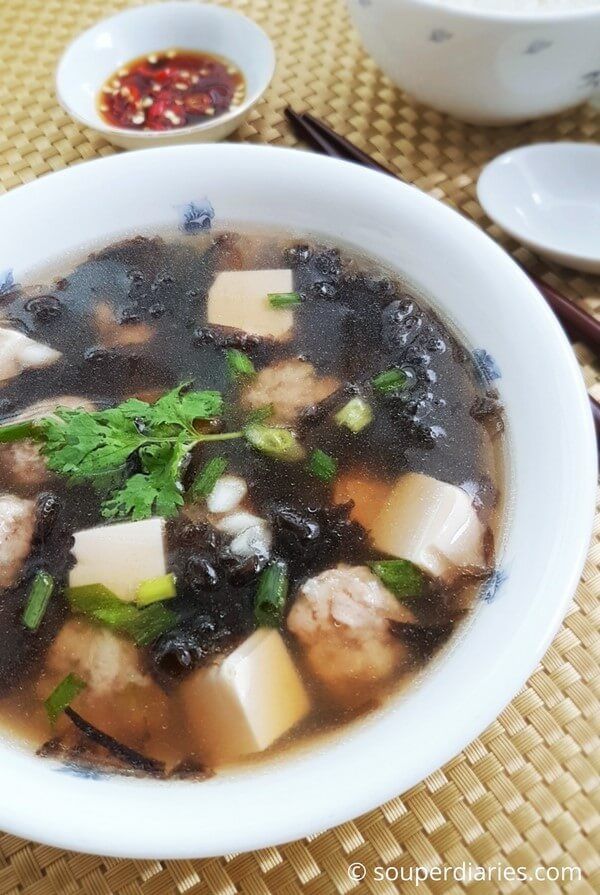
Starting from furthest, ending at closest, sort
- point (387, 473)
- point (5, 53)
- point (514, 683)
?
1. point (5, 53)
2. point (387, 473)
3. point (514, 683)

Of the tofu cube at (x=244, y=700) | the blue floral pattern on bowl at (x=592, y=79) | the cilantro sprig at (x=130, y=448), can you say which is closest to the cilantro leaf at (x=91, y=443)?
the cilantro sprig at (x=130, y=448)

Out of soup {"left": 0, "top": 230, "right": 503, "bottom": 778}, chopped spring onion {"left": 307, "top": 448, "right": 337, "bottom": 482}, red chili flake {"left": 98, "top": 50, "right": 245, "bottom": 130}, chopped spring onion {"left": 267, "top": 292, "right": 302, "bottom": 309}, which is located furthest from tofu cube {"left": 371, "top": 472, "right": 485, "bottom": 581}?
red chili flake {"left": 98, "top": 50, "right": 245, "bottom": 130}

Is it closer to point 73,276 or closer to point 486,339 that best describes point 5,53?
point 73,276

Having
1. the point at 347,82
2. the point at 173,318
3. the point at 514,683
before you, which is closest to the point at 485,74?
the point at 347,82

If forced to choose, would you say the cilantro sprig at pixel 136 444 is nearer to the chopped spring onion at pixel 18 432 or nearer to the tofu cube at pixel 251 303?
the chopped spring onion at pixel 18 432

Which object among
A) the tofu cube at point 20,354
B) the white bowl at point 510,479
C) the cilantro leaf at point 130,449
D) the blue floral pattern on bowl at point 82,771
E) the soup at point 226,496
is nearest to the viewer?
the white bowl at point 510,479

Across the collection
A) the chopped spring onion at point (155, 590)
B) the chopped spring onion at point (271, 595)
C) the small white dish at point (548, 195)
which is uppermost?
the small white dish at point (548, 195)
